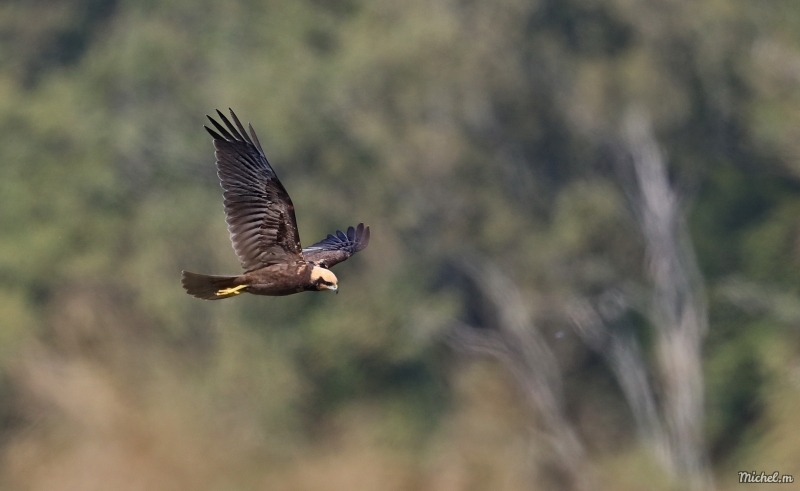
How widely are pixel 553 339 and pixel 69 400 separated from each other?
28.1ft

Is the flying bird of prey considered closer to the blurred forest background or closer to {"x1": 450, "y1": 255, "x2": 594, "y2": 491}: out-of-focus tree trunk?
the blurred forest background

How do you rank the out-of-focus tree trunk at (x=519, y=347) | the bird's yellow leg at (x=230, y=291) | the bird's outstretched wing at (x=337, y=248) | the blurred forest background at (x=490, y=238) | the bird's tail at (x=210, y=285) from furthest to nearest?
the out-of-focus tree trunk at (x=519, y=347) < the blurred forest background at (x=490, y=238) < the bird's outstretched wing at (x=337, y=248) < the bird's yellow leg at (x=230, y=291) < the bird's tail at (x=210, y=285)

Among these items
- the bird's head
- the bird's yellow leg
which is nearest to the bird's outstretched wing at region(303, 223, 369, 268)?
the bird's head

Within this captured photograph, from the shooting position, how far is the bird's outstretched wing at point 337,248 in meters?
10.2

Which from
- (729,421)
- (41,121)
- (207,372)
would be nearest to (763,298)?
A: (729,421)

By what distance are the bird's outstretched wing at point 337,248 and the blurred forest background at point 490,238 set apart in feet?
34.0

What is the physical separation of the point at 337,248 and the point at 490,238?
1392 cm

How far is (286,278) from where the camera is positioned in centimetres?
928

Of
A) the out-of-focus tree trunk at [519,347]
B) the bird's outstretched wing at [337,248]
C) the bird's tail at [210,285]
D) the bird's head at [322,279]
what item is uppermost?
the out-of-focus tree trunk at [519,347]

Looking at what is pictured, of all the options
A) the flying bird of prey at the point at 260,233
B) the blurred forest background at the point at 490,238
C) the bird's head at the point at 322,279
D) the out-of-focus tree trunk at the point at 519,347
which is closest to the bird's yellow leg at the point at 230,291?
the flying bird of prey at the point at 260,233

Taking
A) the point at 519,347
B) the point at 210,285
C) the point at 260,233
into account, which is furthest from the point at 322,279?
the point at 519,347

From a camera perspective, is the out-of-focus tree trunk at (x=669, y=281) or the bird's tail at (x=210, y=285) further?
the out-of-focus tree trunk at (x=669, y=281)

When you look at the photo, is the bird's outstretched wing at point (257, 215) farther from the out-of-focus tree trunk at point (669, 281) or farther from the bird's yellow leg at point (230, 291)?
the out-of-focus tree trunk at point (669, 281)

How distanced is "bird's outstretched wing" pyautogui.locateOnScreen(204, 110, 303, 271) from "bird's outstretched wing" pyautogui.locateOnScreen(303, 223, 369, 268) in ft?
2.15
